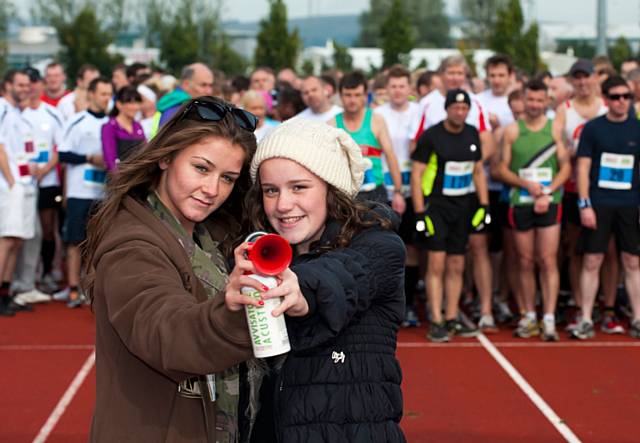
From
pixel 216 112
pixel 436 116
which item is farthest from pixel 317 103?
pixel 216 112

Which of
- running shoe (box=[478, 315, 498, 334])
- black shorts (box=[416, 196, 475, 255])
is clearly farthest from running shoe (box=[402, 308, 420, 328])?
black shorts (box=[416, 196, 475, 255])

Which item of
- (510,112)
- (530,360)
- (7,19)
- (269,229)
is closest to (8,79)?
(510,112)

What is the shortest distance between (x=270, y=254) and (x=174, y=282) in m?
0.42

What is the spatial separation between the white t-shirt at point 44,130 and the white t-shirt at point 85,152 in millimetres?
312

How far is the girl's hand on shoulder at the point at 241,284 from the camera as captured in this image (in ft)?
7.01

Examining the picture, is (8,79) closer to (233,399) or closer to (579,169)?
(579,169)

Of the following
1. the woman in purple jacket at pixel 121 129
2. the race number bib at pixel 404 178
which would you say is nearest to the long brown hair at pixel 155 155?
the race number bib at pixel 404 178

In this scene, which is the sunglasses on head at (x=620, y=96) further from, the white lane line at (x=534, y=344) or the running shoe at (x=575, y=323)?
the white lane line at (x=534, y=344)

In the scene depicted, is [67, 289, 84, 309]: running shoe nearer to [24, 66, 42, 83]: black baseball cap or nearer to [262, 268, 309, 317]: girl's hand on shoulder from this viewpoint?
[24, 66, 42, 83]: black baseball cap

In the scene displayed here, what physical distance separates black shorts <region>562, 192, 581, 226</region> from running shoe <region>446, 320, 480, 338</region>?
155 centimetres

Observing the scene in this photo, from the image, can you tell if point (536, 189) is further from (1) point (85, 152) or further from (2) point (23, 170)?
(2) point (23, 170)

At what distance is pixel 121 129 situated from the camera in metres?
10.1

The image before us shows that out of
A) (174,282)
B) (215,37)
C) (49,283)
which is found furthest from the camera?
(215,37)

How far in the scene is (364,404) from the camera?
108 inches
